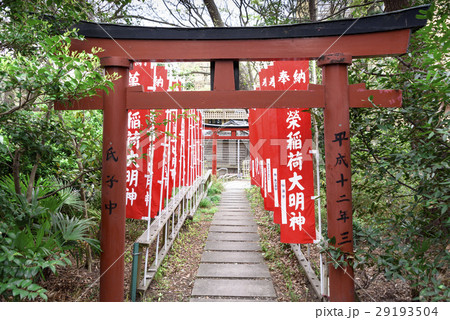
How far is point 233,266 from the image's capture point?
5520 millimetres

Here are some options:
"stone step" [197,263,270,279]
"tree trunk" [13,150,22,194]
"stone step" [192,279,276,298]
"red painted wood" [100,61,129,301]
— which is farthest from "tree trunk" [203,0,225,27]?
"stone step" [192,279,276,298]

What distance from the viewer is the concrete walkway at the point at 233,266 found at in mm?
4453

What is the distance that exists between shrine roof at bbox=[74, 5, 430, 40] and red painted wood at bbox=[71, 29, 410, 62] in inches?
1.9

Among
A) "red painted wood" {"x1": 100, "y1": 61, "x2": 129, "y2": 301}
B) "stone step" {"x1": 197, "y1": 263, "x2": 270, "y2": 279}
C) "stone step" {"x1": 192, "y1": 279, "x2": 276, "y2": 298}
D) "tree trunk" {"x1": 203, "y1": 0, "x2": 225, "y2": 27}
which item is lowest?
"stone step" {"x1": 192, "y1": 279, "x2": 276, "y2": 298}

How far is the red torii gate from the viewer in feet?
10.7

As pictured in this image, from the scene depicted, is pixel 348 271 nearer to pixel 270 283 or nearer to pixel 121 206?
pixel 270 283

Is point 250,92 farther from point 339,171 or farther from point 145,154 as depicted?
point 145,154

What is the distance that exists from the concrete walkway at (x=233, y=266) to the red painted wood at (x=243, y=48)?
3363 mm

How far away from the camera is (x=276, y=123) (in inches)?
175

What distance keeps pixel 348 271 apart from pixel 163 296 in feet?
8.96

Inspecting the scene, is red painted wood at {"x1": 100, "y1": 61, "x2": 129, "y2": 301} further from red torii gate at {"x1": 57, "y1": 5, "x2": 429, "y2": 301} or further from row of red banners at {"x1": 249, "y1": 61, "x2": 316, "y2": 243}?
row of red banners at {"x1": 249, "y1": 61, "x2": 316, "y2": 243}

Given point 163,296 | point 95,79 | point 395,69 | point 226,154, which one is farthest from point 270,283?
point 226,154

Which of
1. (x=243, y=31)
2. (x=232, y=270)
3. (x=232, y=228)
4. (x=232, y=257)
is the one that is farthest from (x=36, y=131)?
(x=232, y=228)

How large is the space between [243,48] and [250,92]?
22.4 inches
